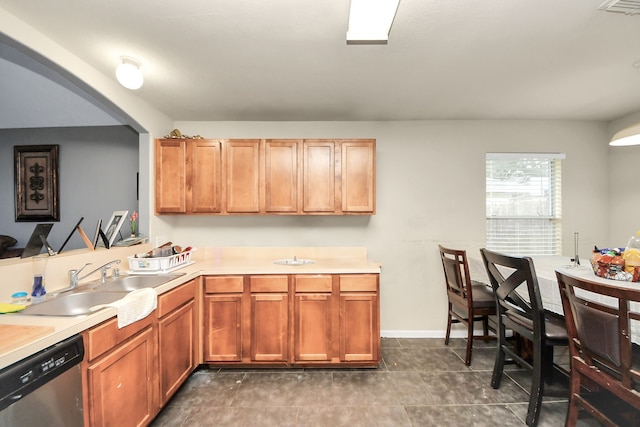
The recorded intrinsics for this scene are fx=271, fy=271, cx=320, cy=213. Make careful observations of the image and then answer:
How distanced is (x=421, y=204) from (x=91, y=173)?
12.2 ft

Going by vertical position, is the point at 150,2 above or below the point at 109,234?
above

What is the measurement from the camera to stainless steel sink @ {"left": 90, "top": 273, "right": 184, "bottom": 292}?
1907mm

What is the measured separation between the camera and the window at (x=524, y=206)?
10.3 feet

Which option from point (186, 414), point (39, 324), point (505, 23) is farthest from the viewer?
point (186, 414)

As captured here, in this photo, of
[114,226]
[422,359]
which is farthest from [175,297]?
[422,359]

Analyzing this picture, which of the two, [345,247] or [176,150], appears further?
[345,247]

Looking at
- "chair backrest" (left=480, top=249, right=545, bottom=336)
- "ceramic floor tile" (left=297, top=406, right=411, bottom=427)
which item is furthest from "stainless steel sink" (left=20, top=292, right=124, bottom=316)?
"chair backrest" (left=480, top=249, right=545, bottom=336)

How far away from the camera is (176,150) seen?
2707 millimetres

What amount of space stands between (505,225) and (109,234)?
4022 mm

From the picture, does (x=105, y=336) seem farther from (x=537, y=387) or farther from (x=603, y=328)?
(x=537, y=387)

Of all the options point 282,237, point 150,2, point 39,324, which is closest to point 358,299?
point 282,237

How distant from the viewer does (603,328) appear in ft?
4.14

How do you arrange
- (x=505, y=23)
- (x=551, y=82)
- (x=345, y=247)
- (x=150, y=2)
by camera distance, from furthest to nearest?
(x=345, y=247) < (x=551, y=82) < (x=505, y=23) < (x=150, y=2)

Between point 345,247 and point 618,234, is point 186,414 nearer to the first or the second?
point 345,247
